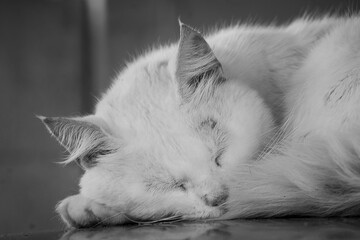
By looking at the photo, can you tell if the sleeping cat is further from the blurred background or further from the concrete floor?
the blurred background

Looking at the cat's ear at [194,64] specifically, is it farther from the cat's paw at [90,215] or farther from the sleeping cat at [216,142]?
the cat's paw at [90,215]

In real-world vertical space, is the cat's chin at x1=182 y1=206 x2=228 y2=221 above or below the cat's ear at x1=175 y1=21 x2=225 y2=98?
below

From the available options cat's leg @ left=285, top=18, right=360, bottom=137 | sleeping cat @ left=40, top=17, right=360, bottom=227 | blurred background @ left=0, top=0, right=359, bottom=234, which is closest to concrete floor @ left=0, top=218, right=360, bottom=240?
sleeping cat @ left=40, top=17, right=360, bottom=227

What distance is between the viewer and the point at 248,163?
94cm

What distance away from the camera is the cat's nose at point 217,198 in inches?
35.4

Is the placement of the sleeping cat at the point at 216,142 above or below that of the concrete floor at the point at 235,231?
above

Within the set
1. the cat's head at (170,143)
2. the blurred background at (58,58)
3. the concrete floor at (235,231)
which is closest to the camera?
the concrete floor at (235,231)

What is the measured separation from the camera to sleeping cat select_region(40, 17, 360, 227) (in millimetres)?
812

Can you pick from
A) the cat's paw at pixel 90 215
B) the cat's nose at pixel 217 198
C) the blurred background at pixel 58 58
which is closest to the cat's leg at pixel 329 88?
the cat's nose at pixel 217 198

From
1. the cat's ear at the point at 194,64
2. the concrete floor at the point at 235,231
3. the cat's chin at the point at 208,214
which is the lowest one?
the cat's chin at the point at 208,214

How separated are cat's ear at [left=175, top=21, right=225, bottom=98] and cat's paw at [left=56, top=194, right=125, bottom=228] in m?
0.27

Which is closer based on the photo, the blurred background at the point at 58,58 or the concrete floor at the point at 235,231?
the concrete floor at the point at 235,231

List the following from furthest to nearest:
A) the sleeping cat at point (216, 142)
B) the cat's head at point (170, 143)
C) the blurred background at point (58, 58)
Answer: the blurred background at point (58, 58)
the cat's head at point (170, 143)
the sleeping cat at point (216, 142)

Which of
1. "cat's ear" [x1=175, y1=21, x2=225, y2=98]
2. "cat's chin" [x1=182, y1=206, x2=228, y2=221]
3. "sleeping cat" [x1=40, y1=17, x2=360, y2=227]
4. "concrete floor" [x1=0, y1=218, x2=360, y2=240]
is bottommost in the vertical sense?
"cat's chin" [x1=182, y1=206, x2=228, y2=221]
